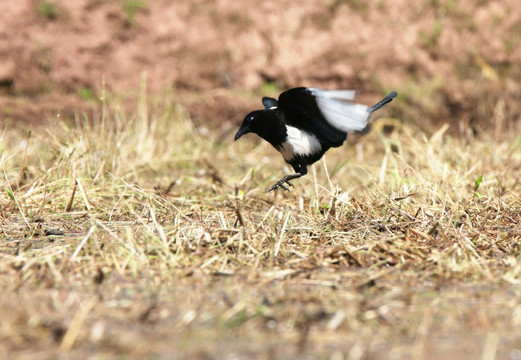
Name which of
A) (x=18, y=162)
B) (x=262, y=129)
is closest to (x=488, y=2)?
(x=262, y=129)

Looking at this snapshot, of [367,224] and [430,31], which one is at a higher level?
[430,31]

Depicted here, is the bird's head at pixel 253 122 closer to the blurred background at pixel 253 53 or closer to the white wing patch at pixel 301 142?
the white wing patch at pixel 301 142

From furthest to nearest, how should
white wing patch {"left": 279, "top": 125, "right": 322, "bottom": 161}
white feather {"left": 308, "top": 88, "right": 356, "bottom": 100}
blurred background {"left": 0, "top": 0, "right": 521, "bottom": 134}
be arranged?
1. blurred background {"left": 0, "top": 0, "right": 521, "bottom": 134}
2. white wing patch {"left": 279, "top": 125, "right": 322, "bottom": 161}
3. white feather {"left": 308, "top": 88, "right": 356, "bottom": 100}

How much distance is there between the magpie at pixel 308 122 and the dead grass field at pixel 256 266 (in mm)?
327

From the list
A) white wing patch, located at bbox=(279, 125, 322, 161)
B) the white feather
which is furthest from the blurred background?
the white feather

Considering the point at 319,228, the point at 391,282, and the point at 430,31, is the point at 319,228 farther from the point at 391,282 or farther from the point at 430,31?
the point at 430,31

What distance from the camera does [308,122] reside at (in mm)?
3740

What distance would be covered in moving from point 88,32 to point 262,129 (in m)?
3.06

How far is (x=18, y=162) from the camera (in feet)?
15.0

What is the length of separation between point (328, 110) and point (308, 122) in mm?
307

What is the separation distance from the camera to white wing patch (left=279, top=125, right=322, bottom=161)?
3.84m

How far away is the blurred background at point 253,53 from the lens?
613 cm

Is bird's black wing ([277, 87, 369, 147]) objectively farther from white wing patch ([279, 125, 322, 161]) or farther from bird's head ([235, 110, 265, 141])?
bird's head ([235, 110, 265, 141])

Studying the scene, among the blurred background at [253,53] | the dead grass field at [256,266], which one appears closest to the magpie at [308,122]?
the dead grass field at [256,266]
